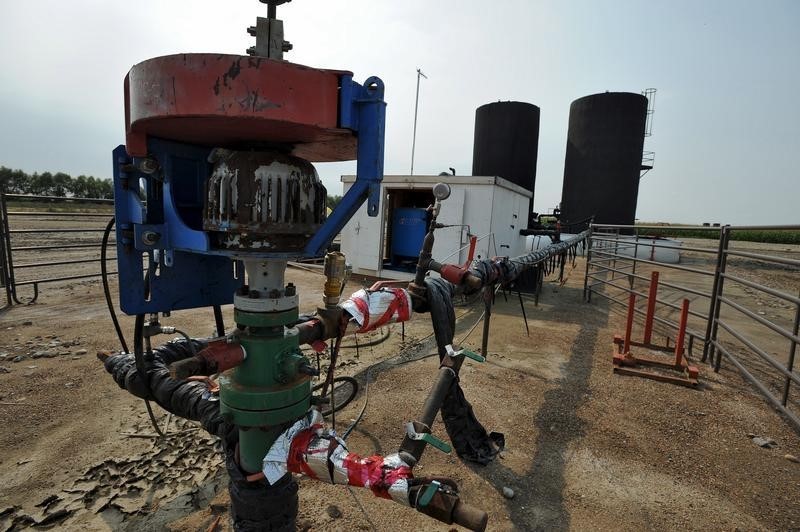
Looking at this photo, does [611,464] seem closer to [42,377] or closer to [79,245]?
[42,377]

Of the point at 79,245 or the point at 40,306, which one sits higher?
the point at 79,245

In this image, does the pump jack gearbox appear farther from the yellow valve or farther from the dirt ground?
the dirt ground

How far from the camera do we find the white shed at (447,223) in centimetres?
682

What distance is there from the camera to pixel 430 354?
165 inches

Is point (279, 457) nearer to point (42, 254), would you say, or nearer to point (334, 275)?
point (334, 275)

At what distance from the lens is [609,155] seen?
13773mm

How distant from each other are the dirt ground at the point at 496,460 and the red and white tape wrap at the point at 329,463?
38.3 inches

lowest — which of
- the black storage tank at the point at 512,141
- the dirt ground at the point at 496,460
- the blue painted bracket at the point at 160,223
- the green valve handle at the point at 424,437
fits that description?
the dirt ground at the point at 496,460

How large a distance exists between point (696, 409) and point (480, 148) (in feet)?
26.1

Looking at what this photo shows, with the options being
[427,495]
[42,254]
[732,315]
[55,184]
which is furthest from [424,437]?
[55,184]

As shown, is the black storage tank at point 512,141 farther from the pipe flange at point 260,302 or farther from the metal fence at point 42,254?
the pipe flange at point 260,302

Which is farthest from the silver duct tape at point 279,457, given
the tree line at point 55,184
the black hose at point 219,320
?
the tree line at point 55,184

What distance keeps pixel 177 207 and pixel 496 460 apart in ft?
7.40

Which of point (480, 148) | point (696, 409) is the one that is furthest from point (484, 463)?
point (480, 148)
